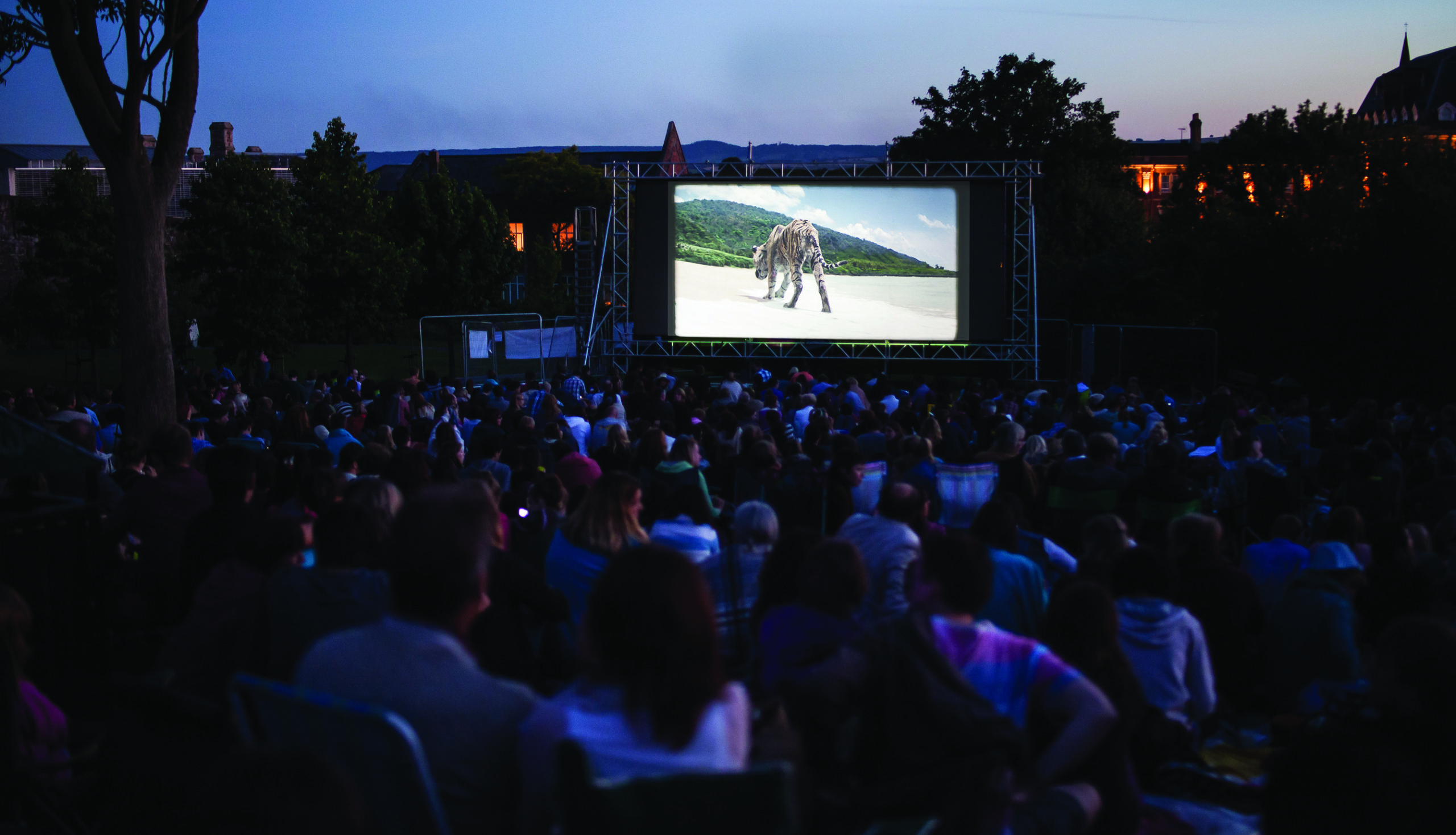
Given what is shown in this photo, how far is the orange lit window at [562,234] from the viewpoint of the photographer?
204ft

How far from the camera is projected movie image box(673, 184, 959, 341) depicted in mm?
21172

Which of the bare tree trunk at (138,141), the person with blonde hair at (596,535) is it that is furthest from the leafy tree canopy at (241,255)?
the person with blonde hair at (596,535)

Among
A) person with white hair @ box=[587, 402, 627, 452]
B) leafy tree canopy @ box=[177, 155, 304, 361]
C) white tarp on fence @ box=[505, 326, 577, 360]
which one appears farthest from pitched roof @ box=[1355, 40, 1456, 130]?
person with white hair @ box=[587, 402, 627, 452]

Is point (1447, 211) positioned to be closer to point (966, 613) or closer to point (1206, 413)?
point (1206, 413)

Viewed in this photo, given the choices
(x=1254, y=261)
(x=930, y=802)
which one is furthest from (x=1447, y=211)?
(x=930, y=802)

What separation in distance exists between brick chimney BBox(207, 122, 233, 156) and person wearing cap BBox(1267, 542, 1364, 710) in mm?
73491

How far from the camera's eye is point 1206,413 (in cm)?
1148

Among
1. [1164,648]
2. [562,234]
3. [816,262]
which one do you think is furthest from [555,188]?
[1164,648]

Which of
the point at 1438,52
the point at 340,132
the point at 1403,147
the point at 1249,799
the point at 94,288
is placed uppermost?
the point at 1438,52

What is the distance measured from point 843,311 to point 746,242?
2454 mm

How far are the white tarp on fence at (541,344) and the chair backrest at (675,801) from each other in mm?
18989

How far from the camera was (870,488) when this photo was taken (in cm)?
697

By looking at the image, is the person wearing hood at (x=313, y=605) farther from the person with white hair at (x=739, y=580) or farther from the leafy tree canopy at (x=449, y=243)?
the leafy tree canopy at (x=449, y=243)

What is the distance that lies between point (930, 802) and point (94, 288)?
2620cm
